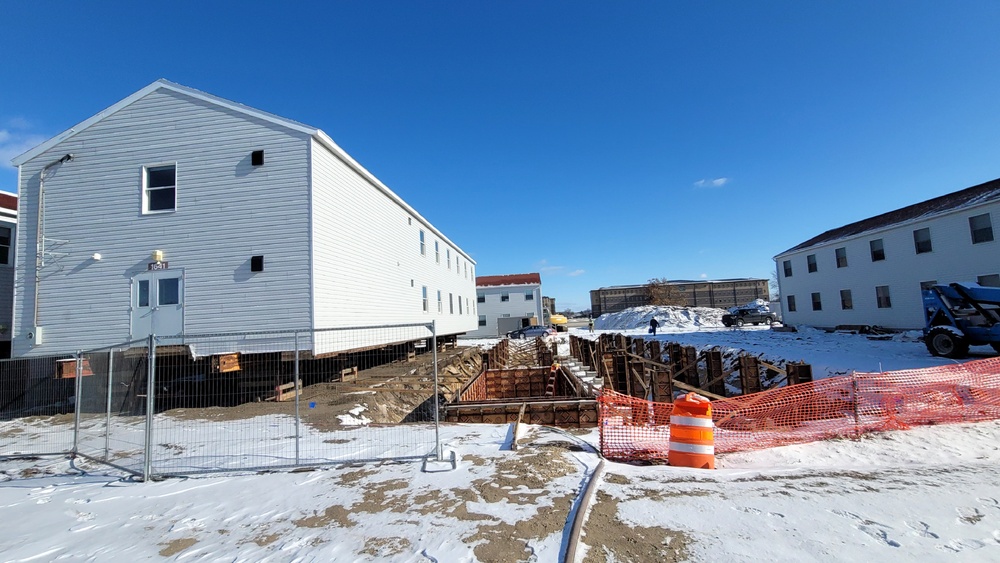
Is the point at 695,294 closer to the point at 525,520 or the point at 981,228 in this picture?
the point at 981,228

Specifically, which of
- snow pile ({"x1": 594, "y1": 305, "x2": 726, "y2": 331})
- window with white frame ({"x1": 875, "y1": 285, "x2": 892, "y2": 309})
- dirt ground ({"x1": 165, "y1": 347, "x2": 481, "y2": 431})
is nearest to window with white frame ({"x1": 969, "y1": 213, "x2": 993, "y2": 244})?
window with white frame ({"x1": 875, "y1": 285, "x2": 892, "y2": 309})

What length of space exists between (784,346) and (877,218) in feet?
50.4

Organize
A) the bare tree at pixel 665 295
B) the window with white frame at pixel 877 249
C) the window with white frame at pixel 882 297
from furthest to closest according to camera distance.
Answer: the bare tree at pixel 665 295, the window with white frame at pixel 877 249, the window with white frame at pixel 882 297

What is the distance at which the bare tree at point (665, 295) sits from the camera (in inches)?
2788

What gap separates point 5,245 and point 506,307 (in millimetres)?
38552

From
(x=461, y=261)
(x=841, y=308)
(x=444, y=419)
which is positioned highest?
(x=461, y=261)

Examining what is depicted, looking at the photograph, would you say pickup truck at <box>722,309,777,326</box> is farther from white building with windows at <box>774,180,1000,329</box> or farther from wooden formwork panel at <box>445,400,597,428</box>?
wooden formwork panel at <box>445,400,597,428</box>

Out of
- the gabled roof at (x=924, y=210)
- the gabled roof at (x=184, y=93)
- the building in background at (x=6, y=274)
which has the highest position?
the gabled roof at (x=184, y=93)

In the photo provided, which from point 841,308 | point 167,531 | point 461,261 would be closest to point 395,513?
point 167,531

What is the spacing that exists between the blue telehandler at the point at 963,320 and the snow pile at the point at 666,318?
102ft

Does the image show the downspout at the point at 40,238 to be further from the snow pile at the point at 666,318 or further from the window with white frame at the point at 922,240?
the snow pile at the point at 666,318

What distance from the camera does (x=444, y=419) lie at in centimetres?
1048

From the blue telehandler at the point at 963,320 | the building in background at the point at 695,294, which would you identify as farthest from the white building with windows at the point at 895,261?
the building in background at the point at 695,294

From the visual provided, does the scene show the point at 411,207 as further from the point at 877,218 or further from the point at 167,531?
the point at 877,218
